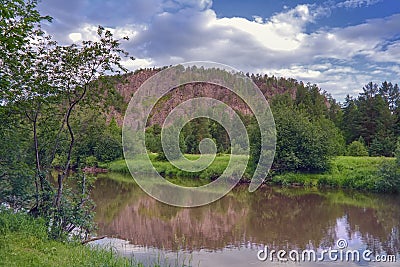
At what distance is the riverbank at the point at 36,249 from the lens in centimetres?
584

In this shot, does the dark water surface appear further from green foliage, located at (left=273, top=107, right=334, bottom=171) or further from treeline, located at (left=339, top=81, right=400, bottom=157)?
treeline, located at (left=339, top=81, right=400, bottom=157)

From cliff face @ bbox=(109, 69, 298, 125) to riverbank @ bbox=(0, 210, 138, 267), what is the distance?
10.7 metres

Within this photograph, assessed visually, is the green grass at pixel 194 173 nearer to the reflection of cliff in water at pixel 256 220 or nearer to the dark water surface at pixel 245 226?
the dark water surface at pixel 245 226

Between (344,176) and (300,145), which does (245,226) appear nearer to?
(344,176)

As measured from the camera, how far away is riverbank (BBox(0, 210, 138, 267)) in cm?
584

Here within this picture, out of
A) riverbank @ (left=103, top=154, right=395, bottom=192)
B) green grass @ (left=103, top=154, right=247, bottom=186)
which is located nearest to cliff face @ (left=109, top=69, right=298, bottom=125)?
green grass @ (left=103, top=154, right=247, bottom=186)

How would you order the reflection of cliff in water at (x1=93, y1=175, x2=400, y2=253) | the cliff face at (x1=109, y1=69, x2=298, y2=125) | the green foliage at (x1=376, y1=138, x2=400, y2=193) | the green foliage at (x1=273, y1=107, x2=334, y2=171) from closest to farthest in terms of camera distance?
the reflection of cliff in water at (x1=93, y1=175, x2=400, y2=253)
the green foliage at (x1=376, y1=138, x2=400, y2=193)
the green foliage at (x1=273, y1=107, x2=334, y2=171)
the cliff face at (x1=109, y1=69, x2=298, y2=125)

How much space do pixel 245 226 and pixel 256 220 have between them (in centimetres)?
139

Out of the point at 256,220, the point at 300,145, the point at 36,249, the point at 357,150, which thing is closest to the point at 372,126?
the point at 357,150

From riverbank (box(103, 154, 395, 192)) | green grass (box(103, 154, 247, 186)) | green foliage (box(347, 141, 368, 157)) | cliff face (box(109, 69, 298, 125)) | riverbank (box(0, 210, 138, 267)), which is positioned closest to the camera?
riverbank (box(0, 210, 138, 267))

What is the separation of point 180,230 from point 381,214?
8.89 metres

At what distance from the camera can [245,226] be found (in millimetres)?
14195

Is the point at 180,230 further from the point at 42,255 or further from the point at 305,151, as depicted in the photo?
the point at 305,151

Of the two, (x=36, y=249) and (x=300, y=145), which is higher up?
(x=300, y=145)
